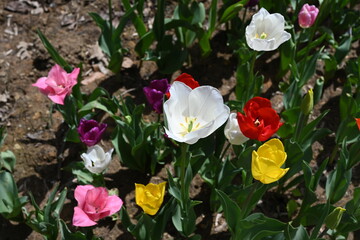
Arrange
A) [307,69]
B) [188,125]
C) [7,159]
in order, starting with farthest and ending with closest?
1. [307,69]
2. [7,159]
3. [188,125]

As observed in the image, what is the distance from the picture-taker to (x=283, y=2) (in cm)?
314

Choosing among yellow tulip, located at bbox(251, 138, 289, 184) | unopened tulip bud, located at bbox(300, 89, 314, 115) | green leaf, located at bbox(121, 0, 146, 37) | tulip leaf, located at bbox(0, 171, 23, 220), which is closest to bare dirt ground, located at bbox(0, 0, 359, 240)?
tulip leaf, located at bbox(0, 171, 23, 220)

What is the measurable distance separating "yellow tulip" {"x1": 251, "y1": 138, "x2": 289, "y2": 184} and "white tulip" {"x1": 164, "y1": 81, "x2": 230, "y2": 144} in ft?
0.60

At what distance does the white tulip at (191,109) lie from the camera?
6.17 ft

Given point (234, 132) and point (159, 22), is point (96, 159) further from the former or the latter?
point (159, 22)

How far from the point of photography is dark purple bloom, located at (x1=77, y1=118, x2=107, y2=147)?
8.27 ft

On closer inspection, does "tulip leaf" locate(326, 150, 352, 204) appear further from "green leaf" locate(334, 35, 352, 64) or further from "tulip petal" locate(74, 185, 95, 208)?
"tulip petal" locate(74, 185, 95, 208)

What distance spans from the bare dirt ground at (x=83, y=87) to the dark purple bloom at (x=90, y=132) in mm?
411

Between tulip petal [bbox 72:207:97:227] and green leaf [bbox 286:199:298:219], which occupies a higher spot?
tulip petal [bbox 72:207:97:227]

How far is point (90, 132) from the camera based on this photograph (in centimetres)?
252

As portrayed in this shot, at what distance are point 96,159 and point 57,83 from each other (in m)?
0.47

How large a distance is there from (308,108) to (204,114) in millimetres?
493

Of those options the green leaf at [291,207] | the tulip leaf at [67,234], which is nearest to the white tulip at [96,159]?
the tulip leaf at [67,234]

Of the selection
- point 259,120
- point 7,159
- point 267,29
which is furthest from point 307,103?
point 7,159
